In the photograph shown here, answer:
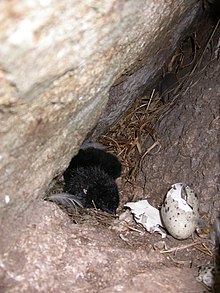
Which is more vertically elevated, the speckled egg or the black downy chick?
the black downy chick

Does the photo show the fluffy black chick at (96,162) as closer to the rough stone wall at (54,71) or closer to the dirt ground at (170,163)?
the dirt ground at (170,163)

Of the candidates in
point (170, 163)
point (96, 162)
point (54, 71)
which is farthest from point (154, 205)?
point (54, 71)

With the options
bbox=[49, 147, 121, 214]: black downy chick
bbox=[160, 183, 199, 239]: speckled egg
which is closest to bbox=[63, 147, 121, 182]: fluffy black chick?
bbox=[49, 147, 121, 214]: black downy chick

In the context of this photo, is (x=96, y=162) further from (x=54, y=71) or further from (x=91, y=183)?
(x=54, y=71)

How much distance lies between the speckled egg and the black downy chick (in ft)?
1.05

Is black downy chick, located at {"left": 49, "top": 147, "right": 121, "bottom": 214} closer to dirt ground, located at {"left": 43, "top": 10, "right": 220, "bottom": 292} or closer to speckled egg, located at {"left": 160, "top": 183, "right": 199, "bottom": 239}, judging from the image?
dirt ground, located at {"left": 43, "top": 10, "right": 220, "bottom": 292}

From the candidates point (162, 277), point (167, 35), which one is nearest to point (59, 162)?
point (162, 277)

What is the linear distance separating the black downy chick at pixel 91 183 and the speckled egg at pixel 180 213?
0.32 metres

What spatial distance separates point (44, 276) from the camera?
188cm

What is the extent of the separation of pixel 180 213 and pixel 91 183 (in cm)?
51

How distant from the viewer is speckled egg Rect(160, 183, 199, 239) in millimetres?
2186

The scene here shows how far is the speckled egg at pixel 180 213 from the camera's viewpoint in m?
2.19

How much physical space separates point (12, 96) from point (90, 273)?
719 mm

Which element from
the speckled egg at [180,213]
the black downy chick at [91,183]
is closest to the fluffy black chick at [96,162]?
the black downy chick at [91,183]
